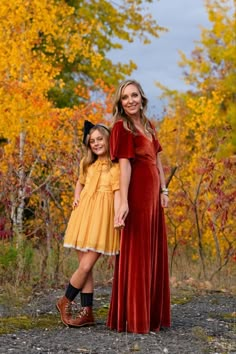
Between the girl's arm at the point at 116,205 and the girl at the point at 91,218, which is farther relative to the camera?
the girl at the point at 91,218

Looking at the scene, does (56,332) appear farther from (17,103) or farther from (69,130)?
(69,130)

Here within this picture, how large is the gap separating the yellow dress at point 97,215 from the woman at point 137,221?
4.5 inches

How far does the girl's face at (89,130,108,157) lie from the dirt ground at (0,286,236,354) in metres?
1.27

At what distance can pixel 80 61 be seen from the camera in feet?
63.5

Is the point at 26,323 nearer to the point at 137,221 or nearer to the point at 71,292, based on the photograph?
the point at 71,292

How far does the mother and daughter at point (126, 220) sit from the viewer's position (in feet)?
16.6

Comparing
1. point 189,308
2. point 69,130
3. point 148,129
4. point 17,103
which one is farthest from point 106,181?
point 69,130

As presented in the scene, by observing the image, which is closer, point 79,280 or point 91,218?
point 91,218

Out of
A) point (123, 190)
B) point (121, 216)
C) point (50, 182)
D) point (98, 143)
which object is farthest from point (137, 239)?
point (50, 182)

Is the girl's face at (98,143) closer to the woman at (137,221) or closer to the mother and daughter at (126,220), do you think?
the mother and daughter at (126,220)

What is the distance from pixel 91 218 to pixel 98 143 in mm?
552

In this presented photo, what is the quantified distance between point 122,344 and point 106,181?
1148 millimetres

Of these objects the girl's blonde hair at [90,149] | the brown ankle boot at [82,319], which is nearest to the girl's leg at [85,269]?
the brown ankle boot at [82,319]

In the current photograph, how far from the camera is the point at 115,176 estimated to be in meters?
5.17
